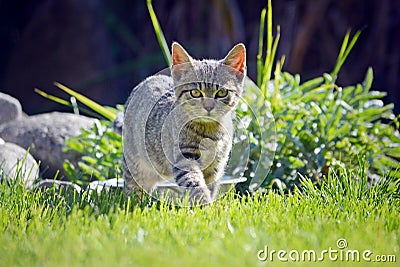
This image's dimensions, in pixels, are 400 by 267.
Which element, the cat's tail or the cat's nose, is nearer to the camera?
the cat's nose

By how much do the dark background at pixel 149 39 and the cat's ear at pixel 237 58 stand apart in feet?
12.2

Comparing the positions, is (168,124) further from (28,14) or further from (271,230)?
(28,14)

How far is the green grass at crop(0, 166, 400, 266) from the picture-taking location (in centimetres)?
269

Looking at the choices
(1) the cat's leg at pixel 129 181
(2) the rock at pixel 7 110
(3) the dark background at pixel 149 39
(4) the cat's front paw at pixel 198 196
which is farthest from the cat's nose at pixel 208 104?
(3) the dark background at pixel 149 39

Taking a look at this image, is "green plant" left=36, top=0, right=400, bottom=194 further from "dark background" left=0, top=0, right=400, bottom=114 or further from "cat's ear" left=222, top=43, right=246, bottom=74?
"dark background" left=0, top=0, right=400, bottom=114

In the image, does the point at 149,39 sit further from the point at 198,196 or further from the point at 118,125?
the point at 198,196

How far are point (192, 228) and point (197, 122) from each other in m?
0.92

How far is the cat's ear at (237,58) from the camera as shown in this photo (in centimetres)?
383

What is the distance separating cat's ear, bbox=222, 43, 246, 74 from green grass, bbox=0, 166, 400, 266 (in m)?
0.76

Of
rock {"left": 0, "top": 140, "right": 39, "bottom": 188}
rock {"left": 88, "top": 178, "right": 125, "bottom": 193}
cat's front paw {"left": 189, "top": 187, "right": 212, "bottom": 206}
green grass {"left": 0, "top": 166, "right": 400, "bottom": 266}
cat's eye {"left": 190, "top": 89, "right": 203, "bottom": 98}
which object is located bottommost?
green grass {"left": 0, "top": 166, "right": 400, "bottom": 266}

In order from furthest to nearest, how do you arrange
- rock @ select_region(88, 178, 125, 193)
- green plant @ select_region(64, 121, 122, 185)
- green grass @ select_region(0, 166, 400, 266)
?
green plant @ select_region(64, 121, 122, 185), rock @ select_region(88, 178, 125, 193), green grass @ select_region(0, 166, 400, 266)

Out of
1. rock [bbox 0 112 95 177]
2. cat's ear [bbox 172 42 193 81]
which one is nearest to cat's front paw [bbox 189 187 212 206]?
cat's ear [bbox 172 42 193 81]

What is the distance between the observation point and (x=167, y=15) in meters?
8.97

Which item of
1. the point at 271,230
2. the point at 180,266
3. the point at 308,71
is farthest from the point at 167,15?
the point at 180,266
